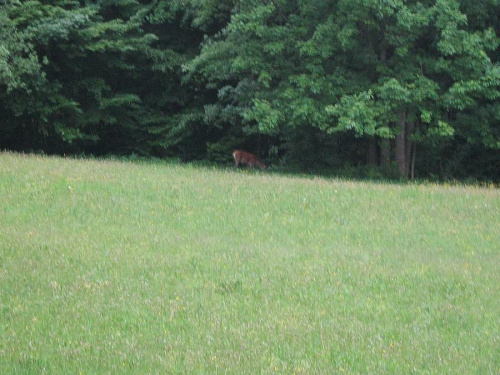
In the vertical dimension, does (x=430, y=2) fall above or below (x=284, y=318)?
above

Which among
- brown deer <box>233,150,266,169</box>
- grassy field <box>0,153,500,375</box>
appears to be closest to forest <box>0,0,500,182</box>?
brown deer <box>233,150,266,169</box>

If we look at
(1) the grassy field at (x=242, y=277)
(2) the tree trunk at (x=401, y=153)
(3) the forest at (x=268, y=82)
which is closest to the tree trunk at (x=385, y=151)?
(3) the forest at (x=268, y=82)

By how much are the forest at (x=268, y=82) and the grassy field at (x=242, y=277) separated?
541 centimetres

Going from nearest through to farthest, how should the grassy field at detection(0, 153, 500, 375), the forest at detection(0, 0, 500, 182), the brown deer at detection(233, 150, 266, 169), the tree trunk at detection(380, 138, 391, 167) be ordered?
1. the grassy field at detection(0, 153, 500, 375)
2. the forest at detection(0, 0, 500, 182)
3. the tree trunk at detection(380, 138, 391, 167)
4. the brown deer at detection(233, 150, 266, 169)

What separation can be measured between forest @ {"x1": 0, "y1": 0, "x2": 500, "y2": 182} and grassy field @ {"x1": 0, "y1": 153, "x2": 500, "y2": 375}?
541 centimetres

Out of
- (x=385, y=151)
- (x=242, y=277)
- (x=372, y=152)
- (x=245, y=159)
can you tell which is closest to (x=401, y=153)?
(x=385, y=151)

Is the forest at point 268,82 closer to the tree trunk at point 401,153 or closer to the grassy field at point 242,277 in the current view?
the tree trunk at point 401,153

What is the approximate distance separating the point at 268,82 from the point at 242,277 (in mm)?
14804

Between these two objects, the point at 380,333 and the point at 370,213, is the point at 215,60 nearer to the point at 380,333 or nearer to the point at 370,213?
the point at 370,213

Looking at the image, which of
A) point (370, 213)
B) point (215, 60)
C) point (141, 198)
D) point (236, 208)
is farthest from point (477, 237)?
point (215, 60)

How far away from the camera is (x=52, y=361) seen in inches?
296

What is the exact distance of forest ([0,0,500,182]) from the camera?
72.2 ft

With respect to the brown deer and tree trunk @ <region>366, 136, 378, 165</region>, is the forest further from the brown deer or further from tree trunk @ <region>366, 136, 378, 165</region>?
the brown deer

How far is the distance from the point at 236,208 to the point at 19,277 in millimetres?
5935
